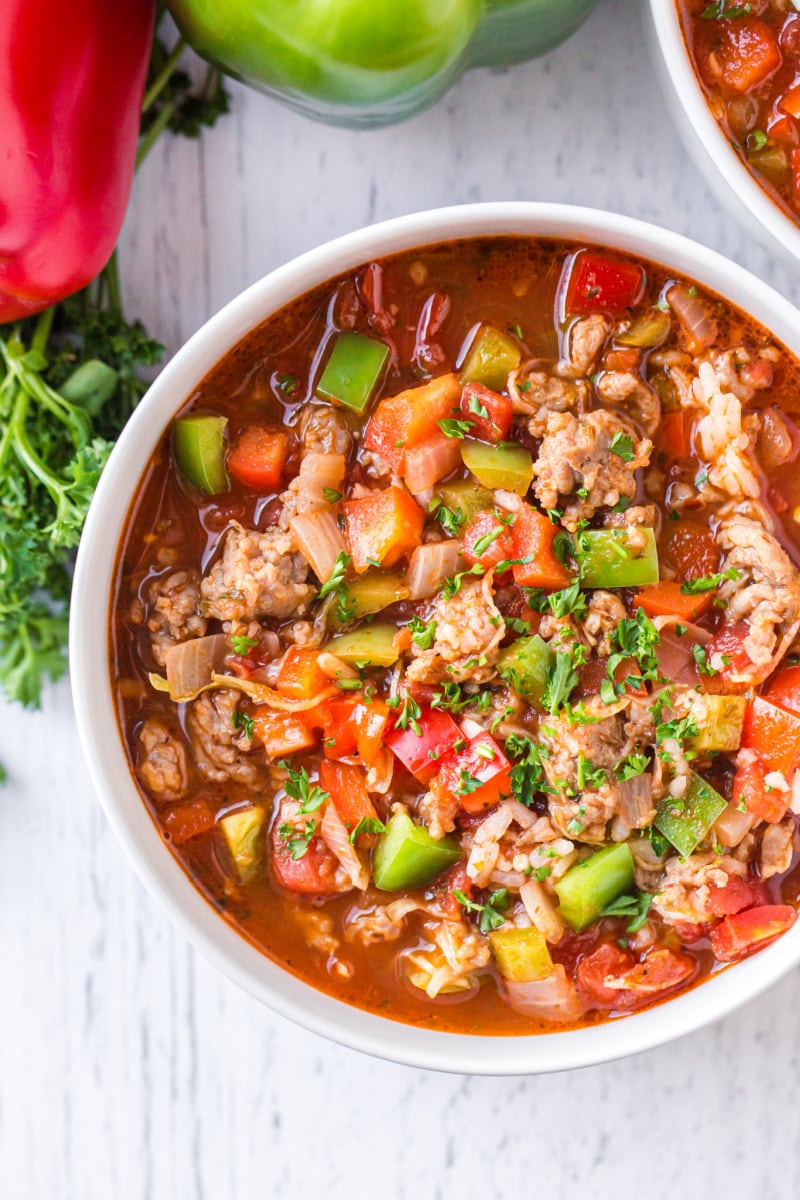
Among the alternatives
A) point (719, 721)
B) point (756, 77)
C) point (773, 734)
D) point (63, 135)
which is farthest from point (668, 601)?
point (63, 135)

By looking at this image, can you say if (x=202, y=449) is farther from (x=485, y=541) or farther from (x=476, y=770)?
(x=476, y=770)

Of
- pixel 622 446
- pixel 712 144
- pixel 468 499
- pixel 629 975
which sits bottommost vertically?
pixel 629 975

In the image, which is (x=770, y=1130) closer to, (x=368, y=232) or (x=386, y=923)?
(x=386, y=923)

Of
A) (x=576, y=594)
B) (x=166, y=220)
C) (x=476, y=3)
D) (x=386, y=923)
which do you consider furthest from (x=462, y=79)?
(x=386, y=923)

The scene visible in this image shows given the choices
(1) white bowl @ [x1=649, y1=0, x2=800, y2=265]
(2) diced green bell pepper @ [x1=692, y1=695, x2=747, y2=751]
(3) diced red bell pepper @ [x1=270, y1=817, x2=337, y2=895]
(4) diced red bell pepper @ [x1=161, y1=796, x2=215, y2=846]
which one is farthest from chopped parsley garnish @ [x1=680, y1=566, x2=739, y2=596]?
(4) diced red bell pepper @ [x1=161, y1=796, x2=215, y2=846]

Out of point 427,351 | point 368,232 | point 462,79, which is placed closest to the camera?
point 368,232

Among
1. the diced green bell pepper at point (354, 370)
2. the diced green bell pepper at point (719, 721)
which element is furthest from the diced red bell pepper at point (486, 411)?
the diced green bell pepper at point (719, 721)

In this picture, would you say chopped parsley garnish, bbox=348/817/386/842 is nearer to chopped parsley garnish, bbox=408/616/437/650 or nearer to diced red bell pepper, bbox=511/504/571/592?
chopped parsley garnish, bbox=408/616/437/650
